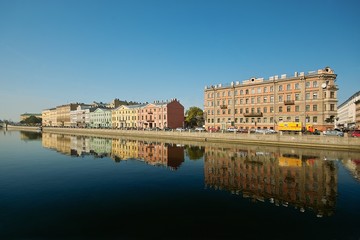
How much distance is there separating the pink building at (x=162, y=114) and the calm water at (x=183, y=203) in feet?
252

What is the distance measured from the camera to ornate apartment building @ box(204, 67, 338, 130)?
62.4 metres

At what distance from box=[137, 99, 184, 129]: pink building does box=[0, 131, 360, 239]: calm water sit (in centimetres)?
7681

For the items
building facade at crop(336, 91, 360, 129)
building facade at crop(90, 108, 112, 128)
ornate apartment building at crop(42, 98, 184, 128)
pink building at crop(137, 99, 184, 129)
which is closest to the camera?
building facade at crop(336, 91, 360, 129)

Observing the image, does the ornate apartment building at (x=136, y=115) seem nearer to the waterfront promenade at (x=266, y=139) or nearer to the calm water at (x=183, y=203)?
the waterfront promenade at (x=266, y=139)

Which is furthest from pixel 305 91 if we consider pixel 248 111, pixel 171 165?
pixel 171 165

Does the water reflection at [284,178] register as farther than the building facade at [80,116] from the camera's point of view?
No

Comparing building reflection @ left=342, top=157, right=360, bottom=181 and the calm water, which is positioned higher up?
building reflection @ left=342, top=157, right=360, bottom=181

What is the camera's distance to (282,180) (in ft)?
83.3

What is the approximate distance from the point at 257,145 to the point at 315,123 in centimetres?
2063

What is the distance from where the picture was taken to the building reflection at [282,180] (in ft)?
62.6

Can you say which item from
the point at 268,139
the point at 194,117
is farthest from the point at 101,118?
the point at 268,139

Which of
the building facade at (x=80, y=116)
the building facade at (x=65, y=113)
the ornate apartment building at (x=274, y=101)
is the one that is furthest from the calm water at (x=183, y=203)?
Answer: the building facade at (x=65, y=113)

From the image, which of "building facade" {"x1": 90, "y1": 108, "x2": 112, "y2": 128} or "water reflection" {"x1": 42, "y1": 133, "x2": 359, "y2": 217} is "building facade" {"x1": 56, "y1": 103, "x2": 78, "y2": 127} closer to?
"building facade" {"x1": 90, "y1": 108, "x2": 112, "y2": 128}

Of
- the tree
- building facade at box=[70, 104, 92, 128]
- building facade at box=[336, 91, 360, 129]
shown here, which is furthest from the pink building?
building facade at box=[336, 91, 360, 129]
